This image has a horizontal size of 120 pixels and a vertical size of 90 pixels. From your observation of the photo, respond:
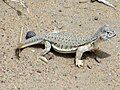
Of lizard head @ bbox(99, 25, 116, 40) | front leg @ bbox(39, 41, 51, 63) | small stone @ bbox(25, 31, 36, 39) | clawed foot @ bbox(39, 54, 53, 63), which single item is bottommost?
clawed foot @ bbox(39, 54, 53, 63)

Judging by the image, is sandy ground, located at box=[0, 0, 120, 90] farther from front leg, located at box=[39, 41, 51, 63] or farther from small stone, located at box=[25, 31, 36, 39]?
small stone, located at box=[25, 31, 36, 39]

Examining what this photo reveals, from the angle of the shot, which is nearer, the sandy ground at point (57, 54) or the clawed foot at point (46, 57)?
the sandy ground at point (57, 54)

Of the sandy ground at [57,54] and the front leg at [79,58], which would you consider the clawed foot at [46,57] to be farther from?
the front leg at [79,58]

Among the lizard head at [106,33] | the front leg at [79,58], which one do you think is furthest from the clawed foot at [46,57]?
the lizard head at [106,33]

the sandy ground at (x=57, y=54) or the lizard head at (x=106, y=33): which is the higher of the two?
the lizard head at (x=106, y=33)

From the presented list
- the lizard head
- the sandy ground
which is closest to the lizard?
the lizard head

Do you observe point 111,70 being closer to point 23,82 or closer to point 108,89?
point 108,89

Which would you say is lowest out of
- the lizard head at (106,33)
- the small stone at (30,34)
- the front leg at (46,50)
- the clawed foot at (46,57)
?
the clawed foot at (46,57)

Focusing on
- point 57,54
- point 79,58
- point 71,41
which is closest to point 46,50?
point 57,54
